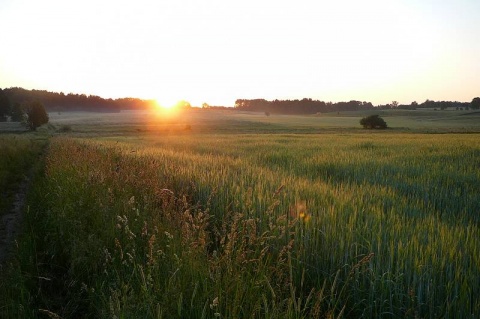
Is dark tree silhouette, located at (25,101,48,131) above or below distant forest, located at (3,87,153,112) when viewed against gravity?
below

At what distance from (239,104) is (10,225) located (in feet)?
588

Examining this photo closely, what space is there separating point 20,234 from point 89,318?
3637mm

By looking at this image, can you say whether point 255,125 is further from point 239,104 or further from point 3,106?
point 239,104

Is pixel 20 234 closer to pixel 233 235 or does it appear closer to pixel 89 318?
pixel 89 318

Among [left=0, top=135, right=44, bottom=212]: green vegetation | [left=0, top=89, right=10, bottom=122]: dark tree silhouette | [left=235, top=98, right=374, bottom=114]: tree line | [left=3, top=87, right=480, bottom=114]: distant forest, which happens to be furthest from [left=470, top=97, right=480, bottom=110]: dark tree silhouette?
[left=0, top=135, right=44, bottom=212]: green vegetation

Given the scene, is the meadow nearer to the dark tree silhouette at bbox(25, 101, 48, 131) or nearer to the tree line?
the dark tree silhouette at bbox(25, 101, 48, 131)

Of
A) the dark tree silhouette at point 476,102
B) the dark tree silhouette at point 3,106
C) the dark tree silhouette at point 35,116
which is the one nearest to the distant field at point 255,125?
the dark tree silhouette at point 35,116

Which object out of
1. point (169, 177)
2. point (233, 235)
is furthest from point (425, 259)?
point (169, 177)

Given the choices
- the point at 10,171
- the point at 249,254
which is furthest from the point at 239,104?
the point at 249,254

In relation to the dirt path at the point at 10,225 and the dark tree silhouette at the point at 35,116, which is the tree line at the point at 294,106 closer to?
the dark tree silhouette at the point at 35,116

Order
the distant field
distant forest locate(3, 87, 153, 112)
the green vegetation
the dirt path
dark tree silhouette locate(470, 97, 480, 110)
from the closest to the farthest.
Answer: the dirt path < the green vegetation < the distant field < dark tree silhouette locate(470, 97, 480, 110) < distant forest locate(3, 87, 153, 112)

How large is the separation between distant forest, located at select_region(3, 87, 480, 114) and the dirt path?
13225 cm

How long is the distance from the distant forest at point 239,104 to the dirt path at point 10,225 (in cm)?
13225

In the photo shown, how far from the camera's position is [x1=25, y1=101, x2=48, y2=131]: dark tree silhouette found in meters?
69.4
